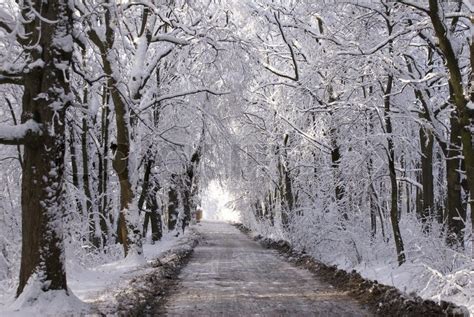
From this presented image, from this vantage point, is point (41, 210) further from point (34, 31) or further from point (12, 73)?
point (34, 31)

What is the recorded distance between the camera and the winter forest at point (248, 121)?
8.30m

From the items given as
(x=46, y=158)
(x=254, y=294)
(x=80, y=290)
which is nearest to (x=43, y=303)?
(x=46, y=158)

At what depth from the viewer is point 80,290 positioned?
1067 cm

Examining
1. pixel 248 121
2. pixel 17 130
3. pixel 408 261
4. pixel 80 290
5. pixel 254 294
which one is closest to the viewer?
pixel 17 130

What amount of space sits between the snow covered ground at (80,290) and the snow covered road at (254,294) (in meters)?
1.20

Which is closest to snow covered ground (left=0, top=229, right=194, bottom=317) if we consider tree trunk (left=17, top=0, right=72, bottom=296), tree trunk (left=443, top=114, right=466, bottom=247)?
tree trunk (left=17, top=0, right=72, bottom=296)

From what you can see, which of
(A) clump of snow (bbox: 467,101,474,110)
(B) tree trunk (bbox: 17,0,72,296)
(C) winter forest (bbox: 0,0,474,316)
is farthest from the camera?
(A) clump of snow (bbox: 467,101,474,110)

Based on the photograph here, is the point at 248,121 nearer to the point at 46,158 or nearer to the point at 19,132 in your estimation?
the point at 46,158

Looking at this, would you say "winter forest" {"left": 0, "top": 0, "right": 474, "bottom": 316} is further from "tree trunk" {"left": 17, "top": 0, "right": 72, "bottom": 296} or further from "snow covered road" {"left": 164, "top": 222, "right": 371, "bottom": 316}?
"snow covered road" {"left": 164, "top": 222, "right": 371, "bottom": 316}

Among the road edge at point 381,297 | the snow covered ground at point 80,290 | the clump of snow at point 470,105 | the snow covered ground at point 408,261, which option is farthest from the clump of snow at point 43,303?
the clump of snow at point 470,105

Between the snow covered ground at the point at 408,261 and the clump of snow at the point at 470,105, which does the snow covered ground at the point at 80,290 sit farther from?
the clump of snow at the point at 470,105

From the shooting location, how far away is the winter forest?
8.30 metres

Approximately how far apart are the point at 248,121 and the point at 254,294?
Answer: 60.0ft

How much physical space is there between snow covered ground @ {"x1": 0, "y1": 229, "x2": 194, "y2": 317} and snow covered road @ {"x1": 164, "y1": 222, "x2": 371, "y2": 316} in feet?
3.94
